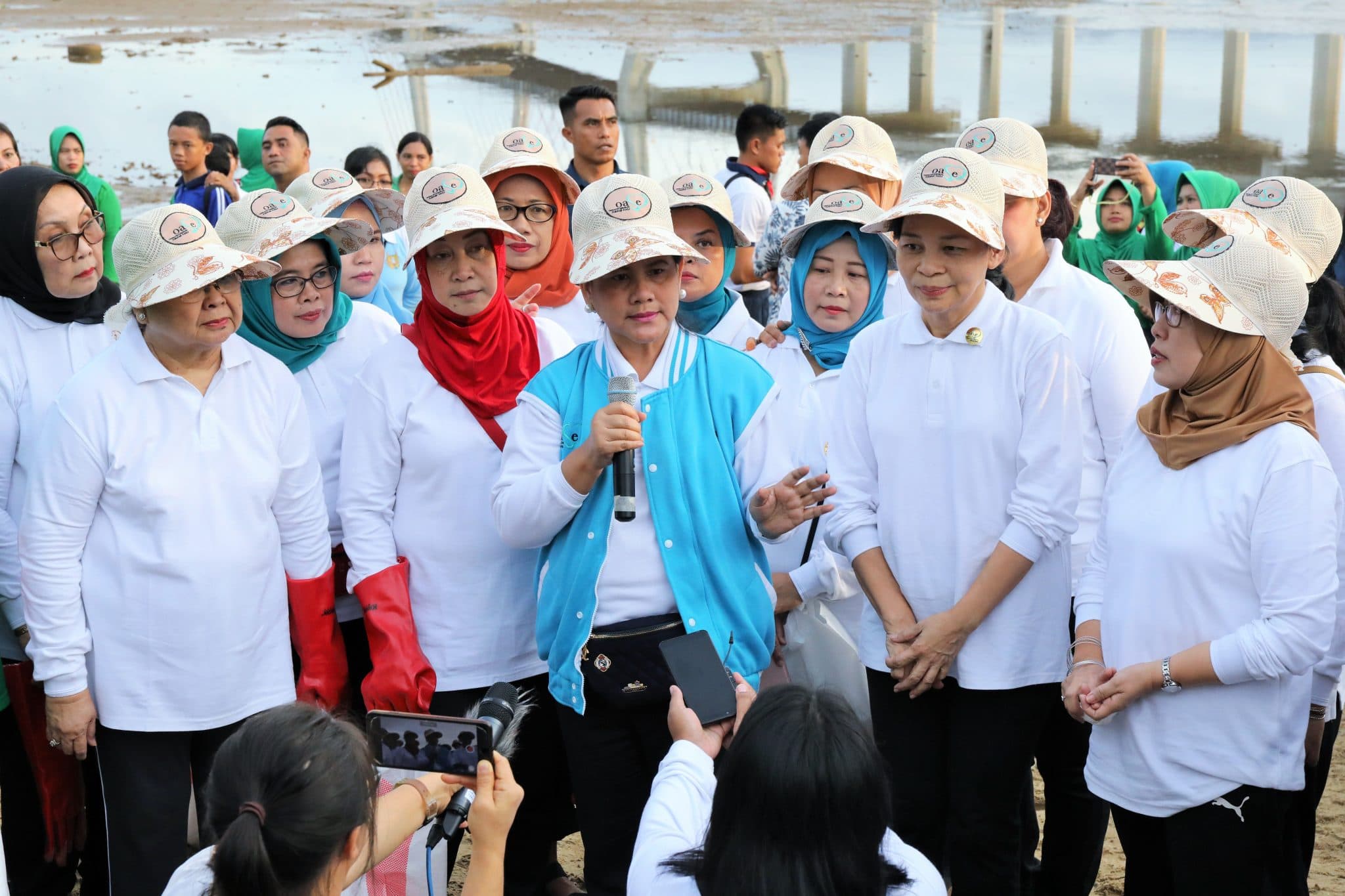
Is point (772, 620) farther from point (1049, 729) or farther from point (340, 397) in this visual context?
point (340, 397)

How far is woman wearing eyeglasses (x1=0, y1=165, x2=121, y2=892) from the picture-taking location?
3279 millimetres

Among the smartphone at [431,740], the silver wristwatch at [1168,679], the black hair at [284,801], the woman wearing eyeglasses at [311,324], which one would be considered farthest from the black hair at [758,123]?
the black hair at [284,801]

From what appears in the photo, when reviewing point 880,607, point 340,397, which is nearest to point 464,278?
point 340,397

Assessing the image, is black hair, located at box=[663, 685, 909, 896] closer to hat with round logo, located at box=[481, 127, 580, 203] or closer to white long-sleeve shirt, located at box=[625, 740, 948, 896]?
white long-sleeve shirt, located at box=[625, 740, 948, 896]

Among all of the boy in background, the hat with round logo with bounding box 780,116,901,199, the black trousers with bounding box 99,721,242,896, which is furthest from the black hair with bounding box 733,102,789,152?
the black trousers with bounding box 99,721,242,896

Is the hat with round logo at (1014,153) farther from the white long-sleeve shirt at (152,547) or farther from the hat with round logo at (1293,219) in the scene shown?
the white long-sleeve shirt at (152,547)

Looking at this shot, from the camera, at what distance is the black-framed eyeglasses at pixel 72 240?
3.30 m

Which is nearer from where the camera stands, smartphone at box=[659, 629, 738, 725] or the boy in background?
smartphone at box=[659, 629, 738, 725]

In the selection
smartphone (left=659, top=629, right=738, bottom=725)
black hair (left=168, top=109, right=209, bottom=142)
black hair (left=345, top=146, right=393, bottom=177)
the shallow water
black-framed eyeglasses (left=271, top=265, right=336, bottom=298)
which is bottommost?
smartphone (left=659, top=629, right=738, bottom=725)

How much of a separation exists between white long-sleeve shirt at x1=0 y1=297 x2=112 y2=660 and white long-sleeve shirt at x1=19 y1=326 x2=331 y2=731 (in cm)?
35

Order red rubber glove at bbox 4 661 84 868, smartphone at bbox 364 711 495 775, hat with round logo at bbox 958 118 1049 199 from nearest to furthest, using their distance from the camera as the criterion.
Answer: smartphone at bbox 364 711 495 775, red rubber glove at bbox 4 661 84 868, hat with round logo at bbox 958 118 1049 199

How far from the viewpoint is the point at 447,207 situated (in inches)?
131

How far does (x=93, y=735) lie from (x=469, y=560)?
3.18ft

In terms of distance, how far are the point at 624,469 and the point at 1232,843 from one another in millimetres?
1426
